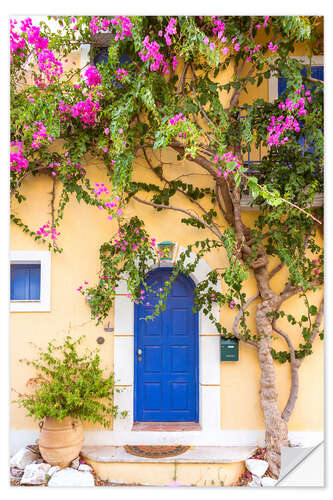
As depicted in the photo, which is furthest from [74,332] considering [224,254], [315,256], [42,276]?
[315,256]

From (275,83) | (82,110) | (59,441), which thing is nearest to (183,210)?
(82,110)

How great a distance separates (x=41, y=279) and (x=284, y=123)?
2.86 meters

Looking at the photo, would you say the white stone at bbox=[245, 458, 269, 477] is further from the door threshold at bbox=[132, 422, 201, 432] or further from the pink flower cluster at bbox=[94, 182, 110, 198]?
the pink flower cluster at bbox=[94, 182, 110, 198]

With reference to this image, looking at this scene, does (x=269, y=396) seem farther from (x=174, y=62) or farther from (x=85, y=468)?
(x=174, y=62)

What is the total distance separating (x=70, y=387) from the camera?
13.3 ft

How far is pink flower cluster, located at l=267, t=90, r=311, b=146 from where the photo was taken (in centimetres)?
394

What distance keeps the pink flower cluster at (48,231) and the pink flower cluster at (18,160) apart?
24.5 inches

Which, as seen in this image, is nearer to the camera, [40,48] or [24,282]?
[40,48]

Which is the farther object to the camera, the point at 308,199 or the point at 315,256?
the point at 315,256

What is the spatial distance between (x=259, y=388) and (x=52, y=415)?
2047 mm

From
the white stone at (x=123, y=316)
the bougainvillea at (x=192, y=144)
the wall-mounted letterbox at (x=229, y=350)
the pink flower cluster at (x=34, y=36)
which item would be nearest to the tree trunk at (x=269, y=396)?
the bougainvillea at (x=192, y=144)

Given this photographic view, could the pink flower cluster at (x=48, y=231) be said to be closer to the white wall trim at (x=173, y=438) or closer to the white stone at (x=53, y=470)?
the white wall trim at (x=173, y=438)

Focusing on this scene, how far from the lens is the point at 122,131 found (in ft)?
12.9

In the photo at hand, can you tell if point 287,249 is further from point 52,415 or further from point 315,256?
point 52,415
